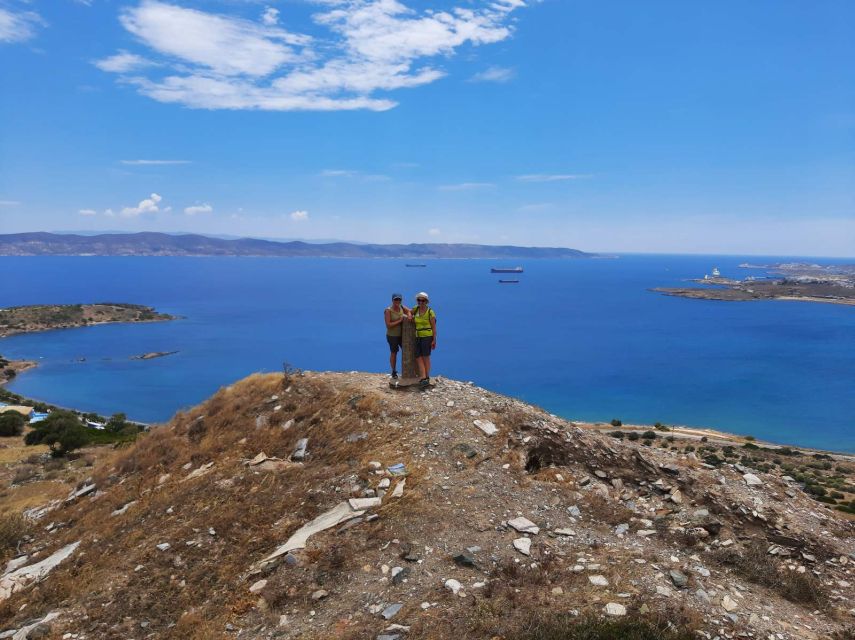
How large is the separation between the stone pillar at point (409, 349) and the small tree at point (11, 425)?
41.5 m

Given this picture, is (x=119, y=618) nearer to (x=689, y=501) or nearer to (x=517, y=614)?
(x=517, y=614)

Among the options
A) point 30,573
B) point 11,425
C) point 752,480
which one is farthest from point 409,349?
point 11,425

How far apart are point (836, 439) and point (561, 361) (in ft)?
156

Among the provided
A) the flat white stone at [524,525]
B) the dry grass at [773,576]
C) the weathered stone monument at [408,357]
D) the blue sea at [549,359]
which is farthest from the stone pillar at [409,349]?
the blue sea at [549,359]

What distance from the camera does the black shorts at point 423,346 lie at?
1469 centimetres

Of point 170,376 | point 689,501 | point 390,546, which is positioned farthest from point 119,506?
point 170,376

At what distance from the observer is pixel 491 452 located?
1198cm

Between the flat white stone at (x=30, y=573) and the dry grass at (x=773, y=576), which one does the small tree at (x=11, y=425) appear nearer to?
the flat white stone at (x=30, y=573)

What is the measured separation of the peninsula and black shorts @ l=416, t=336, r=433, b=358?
148786 mm

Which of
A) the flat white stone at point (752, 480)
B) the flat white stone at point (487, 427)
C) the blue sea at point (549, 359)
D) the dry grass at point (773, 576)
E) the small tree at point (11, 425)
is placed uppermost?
the flat white stone at point (487, 427)

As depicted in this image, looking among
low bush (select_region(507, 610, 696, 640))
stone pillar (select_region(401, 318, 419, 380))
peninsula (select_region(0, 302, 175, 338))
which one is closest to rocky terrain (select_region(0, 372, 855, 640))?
low bush (select_region(507, 610, 696, 640))

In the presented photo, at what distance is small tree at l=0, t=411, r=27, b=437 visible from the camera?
40344mm

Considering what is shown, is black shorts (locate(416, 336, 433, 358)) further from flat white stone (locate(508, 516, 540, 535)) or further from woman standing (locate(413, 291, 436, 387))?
flat white stone (locate(508, 516, 540, 535))

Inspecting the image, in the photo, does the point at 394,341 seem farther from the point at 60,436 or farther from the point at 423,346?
the point at 60,436
